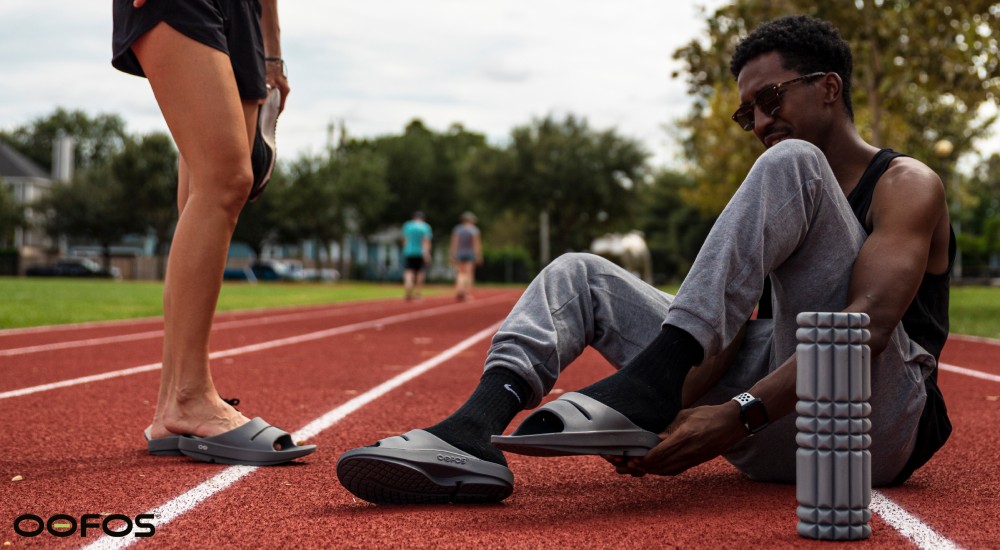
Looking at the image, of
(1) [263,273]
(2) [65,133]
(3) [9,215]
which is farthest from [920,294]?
(2) [65,133]

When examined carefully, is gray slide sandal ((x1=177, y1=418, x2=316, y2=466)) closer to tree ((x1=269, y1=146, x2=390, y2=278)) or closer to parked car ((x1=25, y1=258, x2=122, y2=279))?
tree ((x1=269, y1=146, x2=390, y2=278))

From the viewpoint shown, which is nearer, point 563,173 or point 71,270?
point 563,173

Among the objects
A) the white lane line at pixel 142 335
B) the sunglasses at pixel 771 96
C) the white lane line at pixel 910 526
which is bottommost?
the white lane line at pixel 142 335

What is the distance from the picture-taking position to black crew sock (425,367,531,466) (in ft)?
7.89

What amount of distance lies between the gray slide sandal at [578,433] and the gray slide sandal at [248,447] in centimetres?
103

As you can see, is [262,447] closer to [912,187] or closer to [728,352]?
[728,352]

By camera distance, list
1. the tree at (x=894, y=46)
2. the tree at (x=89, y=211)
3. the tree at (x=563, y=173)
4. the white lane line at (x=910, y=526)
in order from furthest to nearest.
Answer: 1. the tree at (x=89, y=211)
2. the tree at (x=563, y=173)
3. the tree at (x=894, y=46)
4. the white lane line at (x=910, y=526)

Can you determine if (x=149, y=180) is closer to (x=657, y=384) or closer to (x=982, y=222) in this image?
(x=657, y=384)

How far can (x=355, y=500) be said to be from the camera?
2609 mm

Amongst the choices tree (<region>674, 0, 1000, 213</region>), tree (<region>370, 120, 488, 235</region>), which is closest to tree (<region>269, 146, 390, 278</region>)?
tree (<region>370, 120, 488, 235</region>)

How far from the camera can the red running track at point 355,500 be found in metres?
2.21

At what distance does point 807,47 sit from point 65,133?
96243mm

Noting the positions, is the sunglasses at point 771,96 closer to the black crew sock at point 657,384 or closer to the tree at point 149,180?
the black crew sock at point 657,384

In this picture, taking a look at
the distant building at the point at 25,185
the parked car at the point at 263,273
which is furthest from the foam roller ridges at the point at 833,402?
the distant building at the point at 25,185
